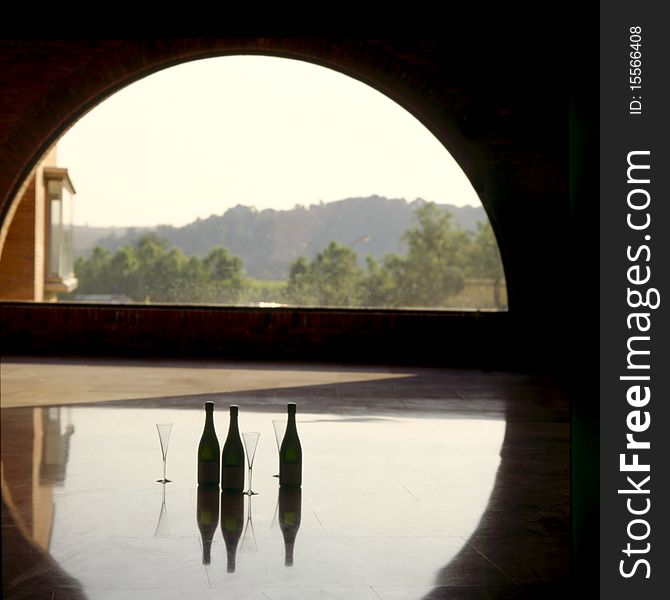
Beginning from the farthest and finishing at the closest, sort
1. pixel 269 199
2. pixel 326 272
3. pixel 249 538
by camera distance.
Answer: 1. pixel 269 199
2. pixel 326 272
3. pixel 249 538

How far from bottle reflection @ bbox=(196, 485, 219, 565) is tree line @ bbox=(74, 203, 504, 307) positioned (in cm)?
3311

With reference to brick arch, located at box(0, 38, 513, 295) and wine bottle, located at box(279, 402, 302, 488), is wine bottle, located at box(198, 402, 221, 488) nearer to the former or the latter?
wine bottle, located at box(279, 402, 302, 488)

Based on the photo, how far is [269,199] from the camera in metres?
46.0

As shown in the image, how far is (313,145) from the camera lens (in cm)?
4778

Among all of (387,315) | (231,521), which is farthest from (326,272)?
(231,521)

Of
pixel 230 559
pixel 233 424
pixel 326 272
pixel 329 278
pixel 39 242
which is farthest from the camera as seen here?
pixel 326 272

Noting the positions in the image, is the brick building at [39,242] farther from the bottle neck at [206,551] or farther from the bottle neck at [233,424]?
the bottle neck at [206,551]

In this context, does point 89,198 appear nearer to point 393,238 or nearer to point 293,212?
point 293,212

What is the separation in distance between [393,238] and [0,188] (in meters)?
29.9

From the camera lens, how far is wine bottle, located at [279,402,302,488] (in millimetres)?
4410

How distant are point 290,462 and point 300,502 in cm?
23

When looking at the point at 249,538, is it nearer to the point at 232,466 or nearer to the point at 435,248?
the point at 232,466

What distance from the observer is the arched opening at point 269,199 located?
39.0 m

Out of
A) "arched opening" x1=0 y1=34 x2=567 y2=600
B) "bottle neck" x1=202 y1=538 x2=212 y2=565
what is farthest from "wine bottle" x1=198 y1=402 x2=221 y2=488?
"arched opening" x1=0 y1=34 x2=567 y2=600
